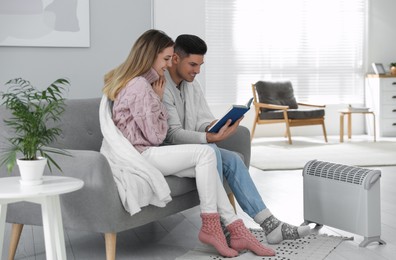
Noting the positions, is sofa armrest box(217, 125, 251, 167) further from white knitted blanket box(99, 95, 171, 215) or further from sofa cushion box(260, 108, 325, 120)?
sofa cushion box(260, 108, 325, 120)

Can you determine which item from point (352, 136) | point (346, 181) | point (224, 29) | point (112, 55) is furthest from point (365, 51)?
point (346, 181)

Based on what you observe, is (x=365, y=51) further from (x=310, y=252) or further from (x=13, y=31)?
(x=310, y=252)

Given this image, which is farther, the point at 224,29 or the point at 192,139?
the point at 224,29

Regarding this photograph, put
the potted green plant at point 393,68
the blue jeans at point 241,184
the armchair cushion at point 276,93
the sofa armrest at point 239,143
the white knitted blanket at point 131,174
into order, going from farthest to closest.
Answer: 1. the potted green plant at point 393,68
2. the armchair cushion at point 276,93
3. the sofa armrest at point 239,143
4. the blue jeans at point 241,184
5. the white knitted blanket at point 131,174

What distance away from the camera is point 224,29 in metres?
9.02

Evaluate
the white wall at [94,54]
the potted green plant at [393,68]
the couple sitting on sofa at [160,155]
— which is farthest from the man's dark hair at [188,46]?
the potted green plant at [393,68]

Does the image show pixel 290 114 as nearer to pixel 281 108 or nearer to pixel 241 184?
pixel 281 108

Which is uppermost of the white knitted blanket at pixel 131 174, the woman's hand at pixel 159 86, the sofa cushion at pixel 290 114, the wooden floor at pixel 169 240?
the woman's hand at pixel 159 86

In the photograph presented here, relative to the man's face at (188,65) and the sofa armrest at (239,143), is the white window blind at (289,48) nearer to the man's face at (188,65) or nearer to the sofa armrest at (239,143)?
the sofa armrest at (239,143)

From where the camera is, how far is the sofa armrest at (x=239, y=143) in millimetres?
4168

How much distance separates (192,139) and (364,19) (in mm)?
6599

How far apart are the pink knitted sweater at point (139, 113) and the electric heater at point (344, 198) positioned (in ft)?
3.09

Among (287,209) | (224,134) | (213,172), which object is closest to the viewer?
(213,172)

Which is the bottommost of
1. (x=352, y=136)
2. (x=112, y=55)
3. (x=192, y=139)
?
(x=352, y=136)
